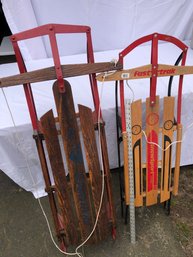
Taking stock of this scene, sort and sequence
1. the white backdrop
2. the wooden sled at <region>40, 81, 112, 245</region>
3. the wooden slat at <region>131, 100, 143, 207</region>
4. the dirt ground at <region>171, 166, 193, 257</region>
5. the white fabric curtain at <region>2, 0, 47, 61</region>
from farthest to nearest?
the white fabric curtain at <region>2, 0, 47, 61</region>, the white backdrop, the dirt ground at <region>171, 166, 193, 257</region>, the wooden slat at <region>131, 100, 143, 207</region>, the wooden sled at <region>40, 81, 112, 245</region>

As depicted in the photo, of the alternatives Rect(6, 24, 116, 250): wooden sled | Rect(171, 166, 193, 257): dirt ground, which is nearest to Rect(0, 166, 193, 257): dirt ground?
Rect(171, 166, 193, 257): dirt ground

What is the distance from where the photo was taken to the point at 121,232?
1365 mm

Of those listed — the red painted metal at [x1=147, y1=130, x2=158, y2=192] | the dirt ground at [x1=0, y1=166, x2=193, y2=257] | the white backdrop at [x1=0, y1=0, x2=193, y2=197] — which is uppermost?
the white backdrop at [x1=0, y1=0, x2=193, y2=197]

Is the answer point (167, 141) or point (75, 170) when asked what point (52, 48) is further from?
point (167, 141)

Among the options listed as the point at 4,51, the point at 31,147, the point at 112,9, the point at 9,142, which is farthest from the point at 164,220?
the point at 4,51

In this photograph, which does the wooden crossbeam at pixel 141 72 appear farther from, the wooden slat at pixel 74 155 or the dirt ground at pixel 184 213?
the dirt ground at pixel 184 213

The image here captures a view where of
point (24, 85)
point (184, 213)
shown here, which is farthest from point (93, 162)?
point (184, 213)

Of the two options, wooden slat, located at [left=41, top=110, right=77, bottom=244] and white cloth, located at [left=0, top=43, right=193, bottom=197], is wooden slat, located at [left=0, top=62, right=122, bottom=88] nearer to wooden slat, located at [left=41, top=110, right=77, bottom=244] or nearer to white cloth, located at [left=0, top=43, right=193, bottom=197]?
wooden slat, located at [left=41, top=110, right=77, bottom=244]

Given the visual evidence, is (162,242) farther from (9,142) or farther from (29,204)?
(9,142)

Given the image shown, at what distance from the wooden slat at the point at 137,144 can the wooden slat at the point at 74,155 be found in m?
0.27

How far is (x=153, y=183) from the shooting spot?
50.6 inches

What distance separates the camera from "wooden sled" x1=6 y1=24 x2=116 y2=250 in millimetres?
877

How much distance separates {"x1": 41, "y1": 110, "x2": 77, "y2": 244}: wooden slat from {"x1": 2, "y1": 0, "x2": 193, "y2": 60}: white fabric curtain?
1.02 meters

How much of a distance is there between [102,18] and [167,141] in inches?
43.7
